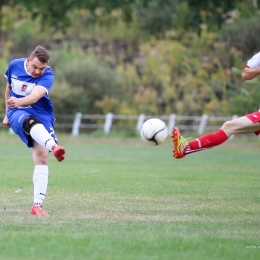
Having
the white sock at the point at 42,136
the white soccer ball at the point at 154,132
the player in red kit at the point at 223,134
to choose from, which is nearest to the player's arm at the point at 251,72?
the player in red kit at the point at 223,134

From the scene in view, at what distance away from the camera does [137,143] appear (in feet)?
96.9

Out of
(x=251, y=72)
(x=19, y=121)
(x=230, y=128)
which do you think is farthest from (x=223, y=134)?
(x=19, y=121)

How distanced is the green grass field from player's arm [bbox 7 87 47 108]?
4.21 ft

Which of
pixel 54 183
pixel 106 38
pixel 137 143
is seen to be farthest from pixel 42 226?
pixel 106 38

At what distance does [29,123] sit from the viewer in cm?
859

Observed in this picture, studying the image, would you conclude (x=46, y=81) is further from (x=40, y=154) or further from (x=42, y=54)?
(x=40, y=154)

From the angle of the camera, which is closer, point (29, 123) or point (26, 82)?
point (29, 123)

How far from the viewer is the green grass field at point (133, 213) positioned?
6.44m

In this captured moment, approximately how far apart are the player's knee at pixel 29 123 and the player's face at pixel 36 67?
1.82ft

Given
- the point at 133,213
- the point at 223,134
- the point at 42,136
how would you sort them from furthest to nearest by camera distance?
the point at 223,134 < the point at 133,213 < the point at 42,136

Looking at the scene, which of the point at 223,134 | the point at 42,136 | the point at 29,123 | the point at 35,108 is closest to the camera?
the point at 42,136

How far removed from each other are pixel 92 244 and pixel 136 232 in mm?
814

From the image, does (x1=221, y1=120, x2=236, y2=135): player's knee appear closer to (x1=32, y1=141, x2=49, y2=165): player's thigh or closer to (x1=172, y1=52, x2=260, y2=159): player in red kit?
(x1=172, y1=52, x2=260, y2=159): player in red kit

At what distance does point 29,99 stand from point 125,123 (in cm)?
2890
